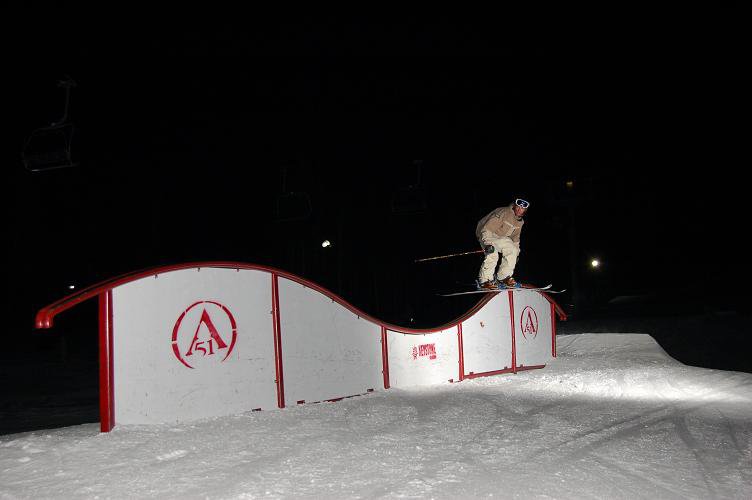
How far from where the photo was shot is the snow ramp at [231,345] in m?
5.55

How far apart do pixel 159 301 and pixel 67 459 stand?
72.2 inches

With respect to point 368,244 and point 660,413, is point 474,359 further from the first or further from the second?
point 368,244

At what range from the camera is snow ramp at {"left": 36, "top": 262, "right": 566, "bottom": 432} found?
555 cm

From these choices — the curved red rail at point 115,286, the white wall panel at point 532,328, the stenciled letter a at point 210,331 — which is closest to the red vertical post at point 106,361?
the curved red rail at point 115,286

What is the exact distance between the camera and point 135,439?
5000 mm

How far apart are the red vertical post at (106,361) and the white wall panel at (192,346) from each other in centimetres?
6

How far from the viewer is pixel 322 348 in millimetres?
7266

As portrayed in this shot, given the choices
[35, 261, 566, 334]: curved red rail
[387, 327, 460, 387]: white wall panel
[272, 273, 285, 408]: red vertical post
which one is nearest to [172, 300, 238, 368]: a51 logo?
[35, 261, 566, 334]: curved red rail

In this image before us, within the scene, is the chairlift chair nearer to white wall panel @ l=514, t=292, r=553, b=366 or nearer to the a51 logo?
the a51 logo

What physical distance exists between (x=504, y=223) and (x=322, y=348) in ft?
13.3

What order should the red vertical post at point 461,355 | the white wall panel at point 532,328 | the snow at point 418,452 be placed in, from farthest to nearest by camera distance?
the white wall panel at point 532,328 < the red vertical post at point 461,355 < the snow at point 418,452

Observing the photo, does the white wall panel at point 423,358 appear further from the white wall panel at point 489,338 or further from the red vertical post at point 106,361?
the red vertical post at point 106,361

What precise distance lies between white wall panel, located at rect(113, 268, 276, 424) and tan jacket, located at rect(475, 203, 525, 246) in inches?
171

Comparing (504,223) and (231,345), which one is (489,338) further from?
(231,345)
